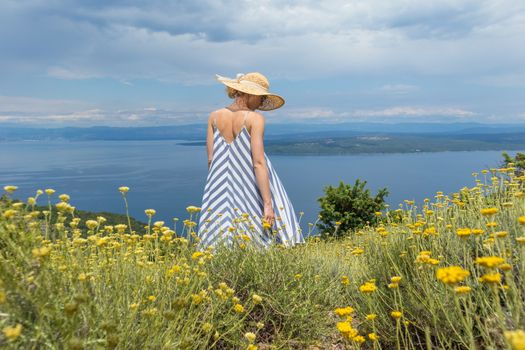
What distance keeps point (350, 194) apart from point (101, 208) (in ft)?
370

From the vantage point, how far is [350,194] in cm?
1414

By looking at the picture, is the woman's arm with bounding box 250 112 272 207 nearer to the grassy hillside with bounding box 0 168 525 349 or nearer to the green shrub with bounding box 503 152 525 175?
the grassy hillside with bounding box 0 168 525 349

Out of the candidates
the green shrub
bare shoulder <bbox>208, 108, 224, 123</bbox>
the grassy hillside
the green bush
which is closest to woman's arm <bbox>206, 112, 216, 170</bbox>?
bare shoulder <bbox>208, 108, 224, 123</bbox>

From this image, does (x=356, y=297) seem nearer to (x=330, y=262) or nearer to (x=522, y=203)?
(x=330, y=262)

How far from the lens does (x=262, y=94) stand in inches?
188

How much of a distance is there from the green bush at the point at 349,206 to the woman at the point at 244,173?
916cm

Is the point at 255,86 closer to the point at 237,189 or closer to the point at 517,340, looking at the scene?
the point at 237,189

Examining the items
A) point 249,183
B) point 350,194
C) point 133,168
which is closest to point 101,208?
point 133,168

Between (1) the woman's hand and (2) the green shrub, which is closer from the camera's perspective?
(1) the woman's hand

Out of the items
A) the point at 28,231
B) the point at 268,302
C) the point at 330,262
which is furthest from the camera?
the point at 330,262

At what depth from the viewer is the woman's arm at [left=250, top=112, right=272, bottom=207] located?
4.66m

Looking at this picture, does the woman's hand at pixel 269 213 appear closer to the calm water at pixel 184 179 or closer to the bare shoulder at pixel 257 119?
the bare shoulder at pixel 257 119

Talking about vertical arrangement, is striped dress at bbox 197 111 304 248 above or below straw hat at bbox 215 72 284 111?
below

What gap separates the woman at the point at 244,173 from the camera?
4707 mm
